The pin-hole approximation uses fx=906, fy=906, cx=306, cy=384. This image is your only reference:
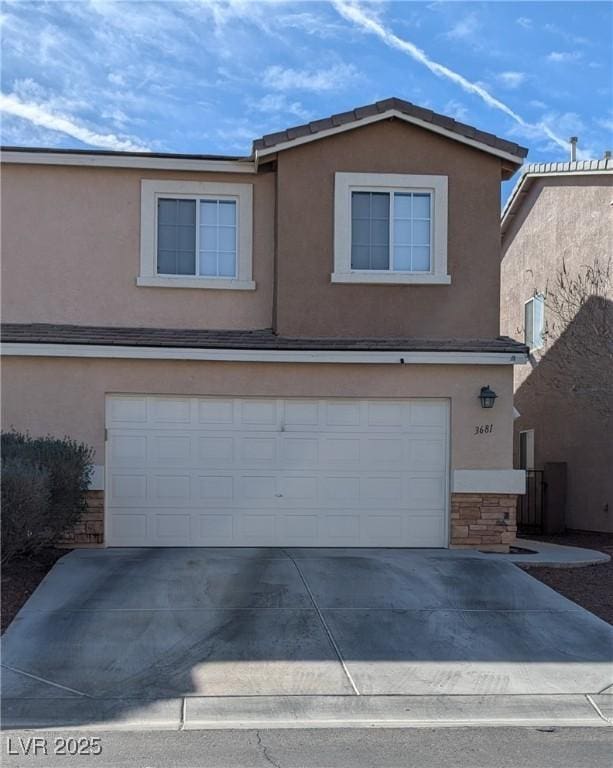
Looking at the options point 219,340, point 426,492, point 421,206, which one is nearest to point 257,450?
point 219,340

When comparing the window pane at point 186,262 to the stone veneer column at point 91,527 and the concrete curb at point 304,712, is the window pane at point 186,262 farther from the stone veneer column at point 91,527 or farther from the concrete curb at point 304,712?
the concrete curb at point 304,712

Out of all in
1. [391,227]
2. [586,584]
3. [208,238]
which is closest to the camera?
[586,584]

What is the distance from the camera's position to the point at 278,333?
13.1 meters

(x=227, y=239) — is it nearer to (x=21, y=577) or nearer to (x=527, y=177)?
(x=21, y=577)

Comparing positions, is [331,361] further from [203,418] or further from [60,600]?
[60,600]

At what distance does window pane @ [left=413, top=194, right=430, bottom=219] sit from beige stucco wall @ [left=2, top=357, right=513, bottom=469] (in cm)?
232

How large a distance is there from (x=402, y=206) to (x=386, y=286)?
4.10ft

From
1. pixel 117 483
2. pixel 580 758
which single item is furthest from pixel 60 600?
pixel 580 758

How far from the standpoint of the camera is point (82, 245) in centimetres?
1336

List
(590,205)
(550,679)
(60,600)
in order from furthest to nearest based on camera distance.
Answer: (590,205) → (60,600) → (550,679)

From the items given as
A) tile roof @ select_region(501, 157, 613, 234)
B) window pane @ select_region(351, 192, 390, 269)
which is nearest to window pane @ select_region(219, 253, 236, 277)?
window pane @ select_region(351, 192, 390, 269)

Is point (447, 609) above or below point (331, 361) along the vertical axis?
below

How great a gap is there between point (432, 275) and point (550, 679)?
6.89 m

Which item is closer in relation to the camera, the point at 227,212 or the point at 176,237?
the point at 176,237
